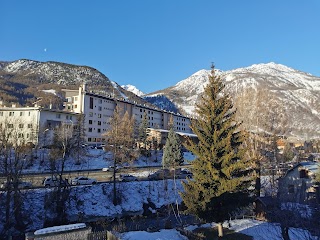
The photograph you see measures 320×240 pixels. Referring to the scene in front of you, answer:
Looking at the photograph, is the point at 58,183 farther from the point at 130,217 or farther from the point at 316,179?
the point at 316,179

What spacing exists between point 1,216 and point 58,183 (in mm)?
6496

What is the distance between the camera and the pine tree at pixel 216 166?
20.4 metres

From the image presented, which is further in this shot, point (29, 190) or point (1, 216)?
point (29, 190)

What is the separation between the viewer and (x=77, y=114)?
65.6 metres

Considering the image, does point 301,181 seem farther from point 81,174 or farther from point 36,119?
point 36,119

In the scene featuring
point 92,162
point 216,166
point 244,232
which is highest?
point 216,166

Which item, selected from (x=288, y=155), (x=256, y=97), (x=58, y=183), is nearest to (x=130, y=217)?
(x=58, y=183)

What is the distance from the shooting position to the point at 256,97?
107ft

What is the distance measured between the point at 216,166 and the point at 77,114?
5050 cm

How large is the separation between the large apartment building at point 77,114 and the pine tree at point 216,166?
34.2 m

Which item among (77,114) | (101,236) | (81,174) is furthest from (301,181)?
(77,114)

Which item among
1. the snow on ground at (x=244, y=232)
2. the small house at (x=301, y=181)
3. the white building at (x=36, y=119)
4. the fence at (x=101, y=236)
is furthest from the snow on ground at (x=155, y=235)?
the white building at (x=36, y=119)

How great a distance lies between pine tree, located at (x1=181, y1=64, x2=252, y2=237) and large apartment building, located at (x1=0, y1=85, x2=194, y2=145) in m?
34.2

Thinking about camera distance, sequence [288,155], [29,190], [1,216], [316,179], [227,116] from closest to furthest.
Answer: [227,116]
[1,216]
[29,190]
[316,179]
[288,155]
